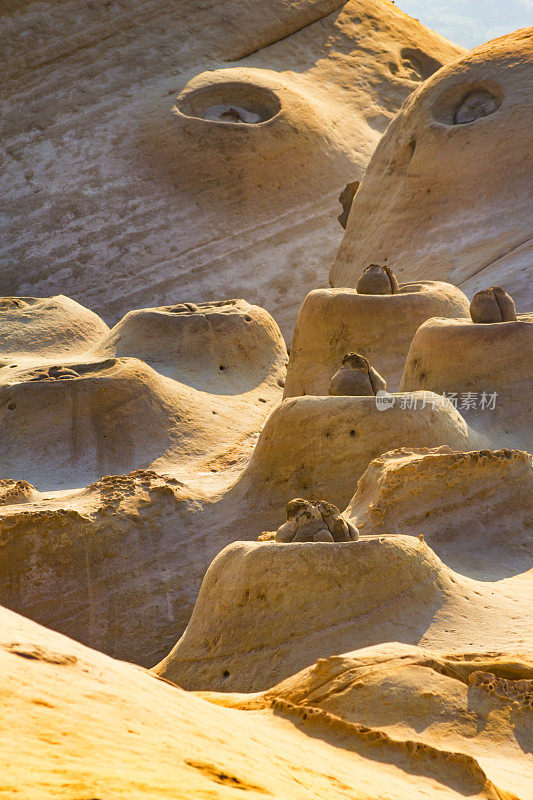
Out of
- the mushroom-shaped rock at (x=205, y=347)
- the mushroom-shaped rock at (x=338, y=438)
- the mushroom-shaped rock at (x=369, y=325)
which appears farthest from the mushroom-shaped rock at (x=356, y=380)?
the mushroom-shaped rock at (x=205, y=347)

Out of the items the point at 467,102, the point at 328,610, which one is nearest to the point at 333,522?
the point at 328,610

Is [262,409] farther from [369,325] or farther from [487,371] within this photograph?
[487,371]

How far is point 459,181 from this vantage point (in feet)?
45.5

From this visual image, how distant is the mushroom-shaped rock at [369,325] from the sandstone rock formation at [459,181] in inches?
73.1

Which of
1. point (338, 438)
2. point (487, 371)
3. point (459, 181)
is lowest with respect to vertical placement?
point (338, 438)

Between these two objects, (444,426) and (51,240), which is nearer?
(444,426)

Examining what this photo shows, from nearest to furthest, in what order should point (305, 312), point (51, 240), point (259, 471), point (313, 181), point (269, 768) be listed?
1. point (269, 768)
2. point (259, 471)
3. point (305, 312)
4. point (51, 240)
5. point (313, 181)

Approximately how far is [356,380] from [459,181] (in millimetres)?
6473

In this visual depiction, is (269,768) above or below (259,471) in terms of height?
above

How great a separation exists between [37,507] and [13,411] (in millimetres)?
3547

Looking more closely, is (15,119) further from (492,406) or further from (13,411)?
(492,406)

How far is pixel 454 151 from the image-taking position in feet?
45.6

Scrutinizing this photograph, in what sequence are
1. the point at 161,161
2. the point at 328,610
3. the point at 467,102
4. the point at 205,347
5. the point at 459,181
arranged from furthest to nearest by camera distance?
the point at 161,161 → the point at 467,102 → the point at 205,347 → the point at 459,181 → the point at 328,610

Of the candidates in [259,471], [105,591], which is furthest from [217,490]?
[105,591]
